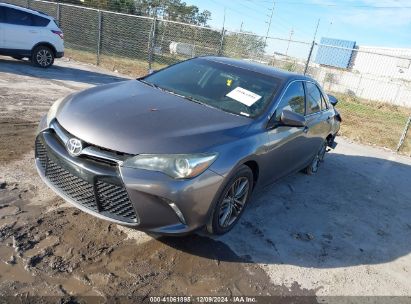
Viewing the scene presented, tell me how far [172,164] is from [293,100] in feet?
7.60

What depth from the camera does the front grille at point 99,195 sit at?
311cm

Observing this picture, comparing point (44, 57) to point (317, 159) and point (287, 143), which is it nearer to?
point (317, 159)

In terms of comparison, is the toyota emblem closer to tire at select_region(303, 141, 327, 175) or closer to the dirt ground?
the dirt ground

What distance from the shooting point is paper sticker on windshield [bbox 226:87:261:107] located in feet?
14.1

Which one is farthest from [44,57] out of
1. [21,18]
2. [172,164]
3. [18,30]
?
[172,164]

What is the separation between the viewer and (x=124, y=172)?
3.03m

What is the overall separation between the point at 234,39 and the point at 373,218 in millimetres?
11862

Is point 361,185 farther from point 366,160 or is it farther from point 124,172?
point 124,172

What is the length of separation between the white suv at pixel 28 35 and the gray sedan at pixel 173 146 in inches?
365

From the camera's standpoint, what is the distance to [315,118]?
223 inches

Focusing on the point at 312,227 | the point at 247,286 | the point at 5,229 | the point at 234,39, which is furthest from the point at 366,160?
the point at 234,39

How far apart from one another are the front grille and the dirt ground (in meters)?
0.39

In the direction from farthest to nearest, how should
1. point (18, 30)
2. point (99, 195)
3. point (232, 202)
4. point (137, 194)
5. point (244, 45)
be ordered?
point (244, 45)
point (18, 30)
point (232, 202)
point (99, 195)
point (137, 194)

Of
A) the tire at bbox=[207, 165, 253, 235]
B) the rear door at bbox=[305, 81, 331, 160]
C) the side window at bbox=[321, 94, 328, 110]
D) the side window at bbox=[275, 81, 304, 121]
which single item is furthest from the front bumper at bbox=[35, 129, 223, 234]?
the side window at bbox=[321, 94, 328, 110]
